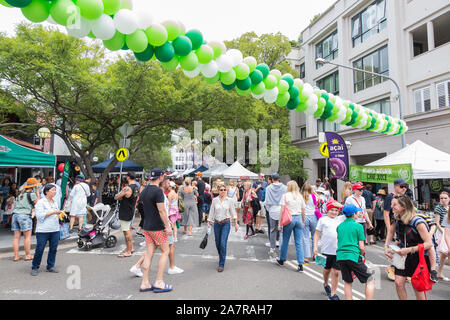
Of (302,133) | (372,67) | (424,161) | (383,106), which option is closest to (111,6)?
(424,161)

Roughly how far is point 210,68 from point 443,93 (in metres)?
15.0

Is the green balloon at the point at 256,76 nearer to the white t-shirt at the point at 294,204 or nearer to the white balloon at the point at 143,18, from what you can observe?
the white balloon at the point at 143,18

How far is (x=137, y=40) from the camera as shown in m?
4.34

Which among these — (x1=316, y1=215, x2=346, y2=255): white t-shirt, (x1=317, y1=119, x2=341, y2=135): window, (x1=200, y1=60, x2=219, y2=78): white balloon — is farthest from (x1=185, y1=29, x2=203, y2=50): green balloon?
(x1=317, y1=119, x2=341, y2=135): window

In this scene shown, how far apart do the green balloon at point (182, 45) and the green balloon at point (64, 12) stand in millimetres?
1522

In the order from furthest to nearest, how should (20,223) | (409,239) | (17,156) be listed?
(17,156)
(20,223)
(409,239)

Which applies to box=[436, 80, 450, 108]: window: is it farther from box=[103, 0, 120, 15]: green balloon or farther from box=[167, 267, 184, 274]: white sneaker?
box=[103, 0, 120, 15]: green balloon

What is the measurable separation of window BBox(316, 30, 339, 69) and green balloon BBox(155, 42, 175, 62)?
21.6 m

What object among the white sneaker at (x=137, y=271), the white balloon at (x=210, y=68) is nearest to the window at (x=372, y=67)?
the white balloon at (x=210, y=68)

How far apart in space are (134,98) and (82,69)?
242 centimetres

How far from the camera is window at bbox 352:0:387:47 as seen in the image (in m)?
18.5

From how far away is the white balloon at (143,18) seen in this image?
4.20 m

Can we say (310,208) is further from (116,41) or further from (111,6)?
(111,6)
